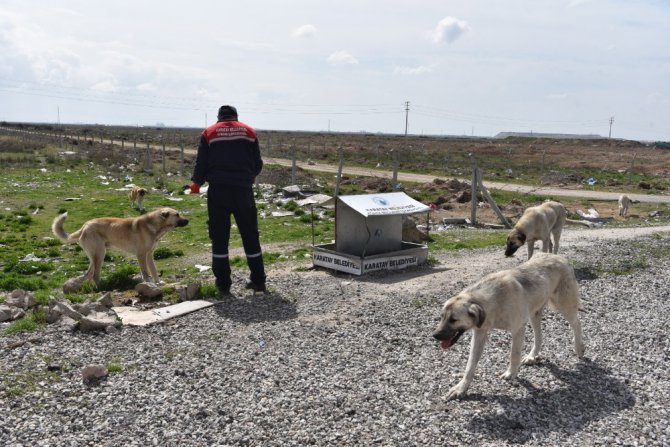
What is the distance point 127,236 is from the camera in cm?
1066

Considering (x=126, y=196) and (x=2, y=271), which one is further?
(x=126, y=196)

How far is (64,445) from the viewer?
5148mm

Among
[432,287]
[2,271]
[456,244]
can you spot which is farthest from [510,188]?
[2,271]

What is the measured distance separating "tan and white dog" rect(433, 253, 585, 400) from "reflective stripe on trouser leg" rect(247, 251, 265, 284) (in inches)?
175

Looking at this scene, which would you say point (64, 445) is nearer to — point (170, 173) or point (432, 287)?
point (432, 287)

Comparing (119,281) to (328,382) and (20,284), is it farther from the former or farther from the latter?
(328,382)

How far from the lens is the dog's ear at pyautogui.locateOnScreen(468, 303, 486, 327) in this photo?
19.0ft

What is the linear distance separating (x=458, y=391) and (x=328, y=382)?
4.49 feet

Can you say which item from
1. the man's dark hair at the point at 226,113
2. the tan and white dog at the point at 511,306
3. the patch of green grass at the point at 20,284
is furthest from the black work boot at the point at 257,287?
the tan and white dog at the point at 511,306

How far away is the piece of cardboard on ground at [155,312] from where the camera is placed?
835cm

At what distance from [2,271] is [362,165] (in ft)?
127

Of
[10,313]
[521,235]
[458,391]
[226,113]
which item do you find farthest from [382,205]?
[10,313]

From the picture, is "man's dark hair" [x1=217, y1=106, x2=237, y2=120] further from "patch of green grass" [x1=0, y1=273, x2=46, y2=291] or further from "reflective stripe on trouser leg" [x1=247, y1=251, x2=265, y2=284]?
"patch of green grass" [x1=0, y1=273, x2=46, y2=291]

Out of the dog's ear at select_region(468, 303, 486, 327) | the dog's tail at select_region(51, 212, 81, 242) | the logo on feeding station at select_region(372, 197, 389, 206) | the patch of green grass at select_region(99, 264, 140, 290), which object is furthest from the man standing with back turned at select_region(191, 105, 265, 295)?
the dog's ear at select_region(468, 303, 486, 327)
